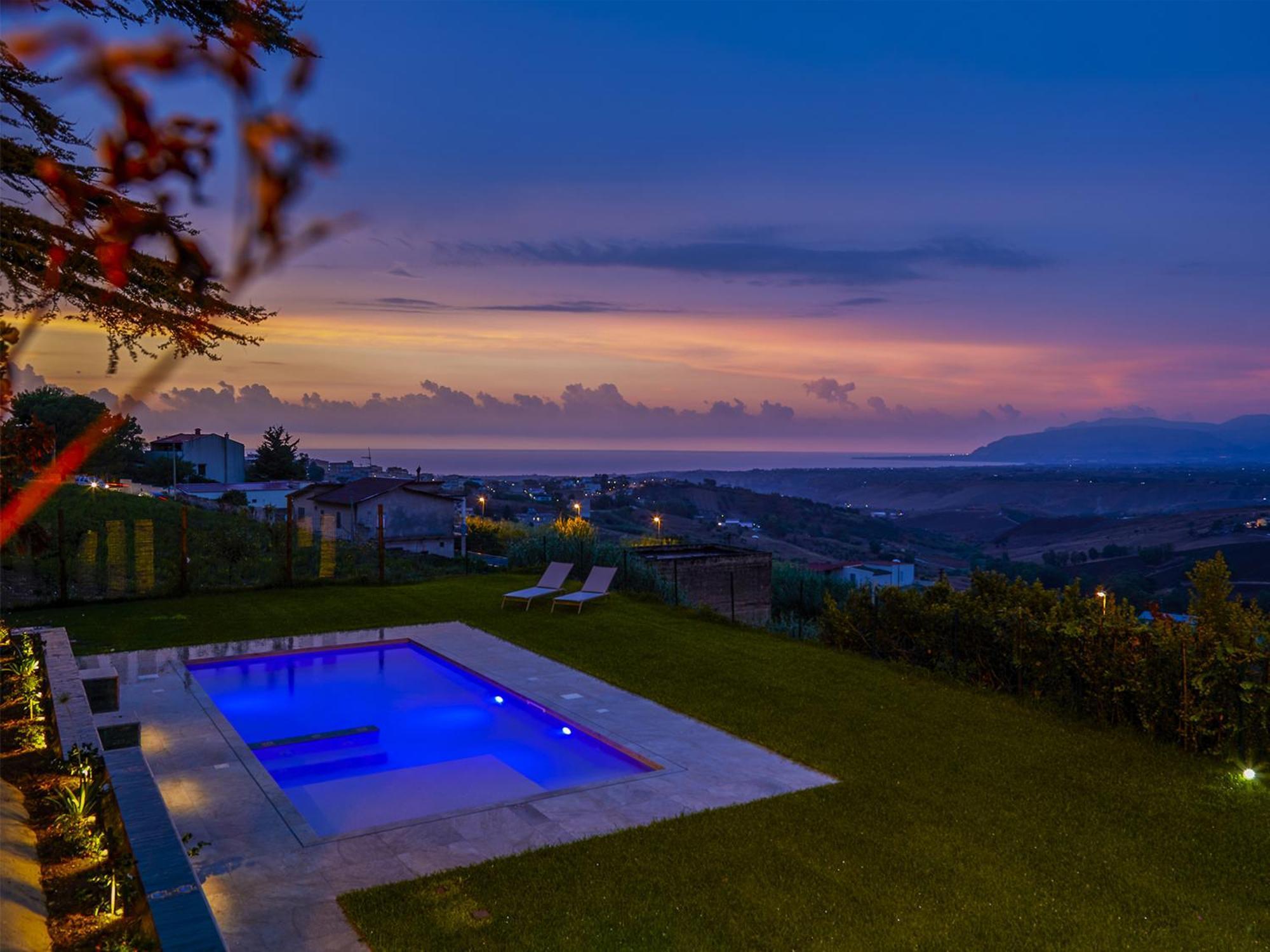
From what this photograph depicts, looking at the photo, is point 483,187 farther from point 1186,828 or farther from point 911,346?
point 911,346

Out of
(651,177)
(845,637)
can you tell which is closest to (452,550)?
(651,177)

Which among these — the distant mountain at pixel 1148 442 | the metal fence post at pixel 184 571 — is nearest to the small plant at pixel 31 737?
the metal fence post at pixel 184 571

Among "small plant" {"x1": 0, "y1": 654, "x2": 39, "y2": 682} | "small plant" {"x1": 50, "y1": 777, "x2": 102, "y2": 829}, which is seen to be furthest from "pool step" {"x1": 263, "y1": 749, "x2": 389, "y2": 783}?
"small plant" {"x1": 50, "y1": 777, "x2": 102, "y2": 829}

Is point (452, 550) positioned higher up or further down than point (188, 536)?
further down

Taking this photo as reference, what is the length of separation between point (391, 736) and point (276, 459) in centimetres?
5580

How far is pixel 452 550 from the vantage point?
98.8 ft

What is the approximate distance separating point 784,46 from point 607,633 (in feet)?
40.8

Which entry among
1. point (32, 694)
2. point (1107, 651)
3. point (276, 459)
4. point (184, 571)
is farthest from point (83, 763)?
point (276, 459)

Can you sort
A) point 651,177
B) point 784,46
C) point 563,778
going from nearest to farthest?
1. point 563,778
2. point 784,46
3. point 651,177

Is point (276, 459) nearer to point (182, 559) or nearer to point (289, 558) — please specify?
point (289, 558)

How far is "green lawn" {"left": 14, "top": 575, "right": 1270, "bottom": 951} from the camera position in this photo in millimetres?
4242

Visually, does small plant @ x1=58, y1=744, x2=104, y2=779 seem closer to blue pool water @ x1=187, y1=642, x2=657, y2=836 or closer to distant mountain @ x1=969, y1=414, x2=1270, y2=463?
blue pool water @ x1=187, y1=642, x2=657, y2=836

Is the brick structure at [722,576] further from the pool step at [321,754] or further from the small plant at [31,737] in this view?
the small plant at [31,737]

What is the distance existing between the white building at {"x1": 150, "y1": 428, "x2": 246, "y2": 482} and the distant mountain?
15510 centimetres
